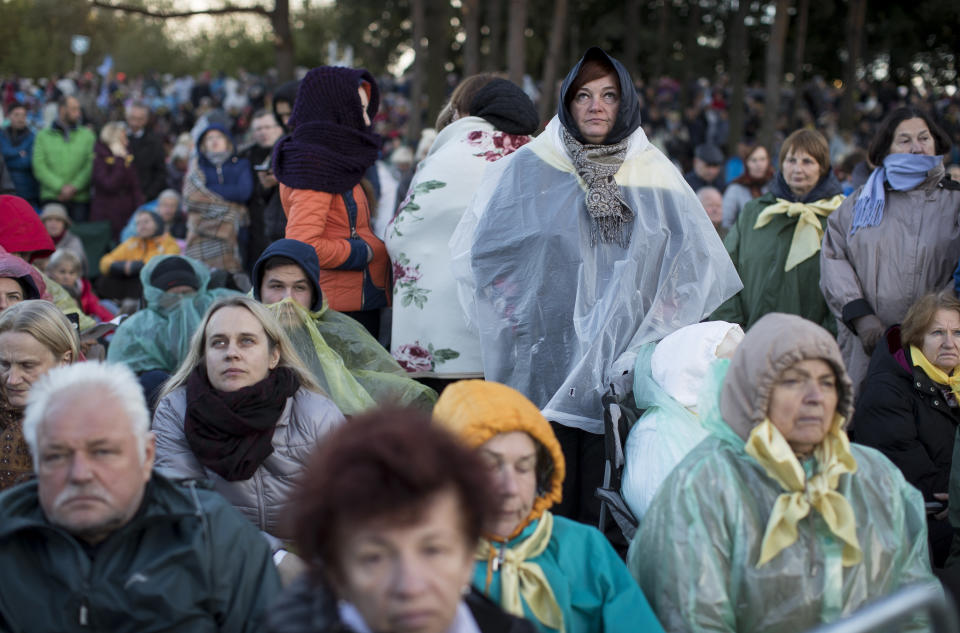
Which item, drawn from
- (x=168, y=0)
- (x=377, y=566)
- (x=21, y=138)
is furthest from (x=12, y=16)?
(x=377, y=566)

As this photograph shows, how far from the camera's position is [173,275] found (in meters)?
5.95

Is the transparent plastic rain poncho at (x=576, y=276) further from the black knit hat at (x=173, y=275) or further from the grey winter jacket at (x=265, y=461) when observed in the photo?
the black knit hat at (x=173, y=275)

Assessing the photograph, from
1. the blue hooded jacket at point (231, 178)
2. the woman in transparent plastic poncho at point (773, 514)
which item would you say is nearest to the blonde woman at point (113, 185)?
the blue hooded jacket at point (231, 178)

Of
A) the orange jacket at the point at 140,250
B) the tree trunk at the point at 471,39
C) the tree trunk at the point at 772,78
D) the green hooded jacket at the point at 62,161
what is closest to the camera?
the orange jacket at the point at 140,250

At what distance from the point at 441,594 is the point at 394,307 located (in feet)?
11.1

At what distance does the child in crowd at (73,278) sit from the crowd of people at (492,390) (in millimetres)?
27

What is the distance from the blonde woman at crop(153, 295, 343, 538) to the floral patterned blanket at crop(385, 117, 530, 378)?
129cm

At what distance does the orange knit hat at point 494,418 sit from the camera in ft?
9.41

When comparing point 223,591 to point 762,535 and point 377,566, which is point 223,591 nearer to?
point 377,566

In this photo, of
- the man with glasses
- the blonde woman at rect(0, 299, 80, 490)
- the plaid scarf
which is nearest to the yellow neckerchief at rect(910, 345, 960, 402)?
the blonde woman at rect(0, 299, 80, 490)

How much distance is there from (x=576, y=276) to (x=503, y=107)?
1154 millimetres

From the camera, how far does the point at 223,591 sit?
2.85 m

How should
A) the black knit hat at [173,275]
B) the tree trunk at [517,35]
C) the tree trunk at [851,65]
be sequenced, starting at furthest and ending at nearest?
the tree trunk at [851,65] → the tree trunk at [517,35] → the black knit hat at [173,275]

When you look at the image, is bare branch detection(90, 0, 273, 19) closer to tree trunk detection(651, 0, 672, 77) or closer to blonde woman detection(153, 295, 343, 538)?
blonde woman detection(153, 295, 343, 538)
